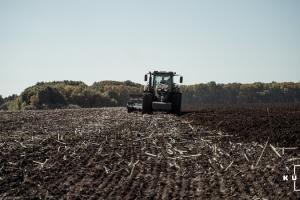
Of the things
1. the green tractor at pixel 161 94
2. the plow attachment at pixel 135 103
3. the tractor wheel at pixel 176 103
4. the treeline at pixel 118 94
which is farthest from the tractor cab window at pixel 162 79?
the treeline at pixel 118 94

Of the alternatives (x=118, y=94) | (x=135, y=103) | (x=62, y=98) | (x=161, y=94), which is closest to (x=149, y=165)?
(x=161, y=94)

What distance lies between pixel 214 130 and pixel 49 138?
717cm

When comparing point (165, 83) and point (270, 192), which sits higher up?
point (165, 83)

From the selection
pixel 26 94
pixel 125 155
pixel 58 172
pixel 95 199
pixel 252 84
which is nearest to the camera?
pixel 95 199

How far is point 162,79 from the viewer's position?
93.4 ft

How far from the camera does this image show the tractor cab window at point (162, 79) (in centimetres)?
2827

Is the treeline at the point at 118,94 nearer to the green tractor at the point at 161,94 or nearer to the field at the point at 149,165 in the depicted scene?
the green tractor at the point at 161,94

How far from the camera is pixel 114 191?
26.1 feet

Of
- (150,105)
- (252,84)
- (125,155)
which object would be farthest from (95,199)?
(252,84)

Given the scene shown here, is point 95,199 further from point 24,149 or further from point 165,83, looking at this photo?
point 165,83

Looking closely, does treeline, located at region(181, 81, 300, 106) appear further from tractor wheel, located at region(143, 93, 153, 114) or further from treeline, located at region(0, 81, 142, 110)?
tractor wheel, located at region(143, 93, 153, 114)

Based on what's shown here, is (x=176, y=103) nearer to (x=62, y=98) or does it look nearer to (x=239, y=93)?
(x=62, y=98)

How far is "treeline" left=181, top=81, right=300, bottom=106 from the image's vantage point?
79688 mm

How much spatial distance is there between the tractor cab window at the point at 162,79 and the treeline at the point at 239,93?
171 feet
